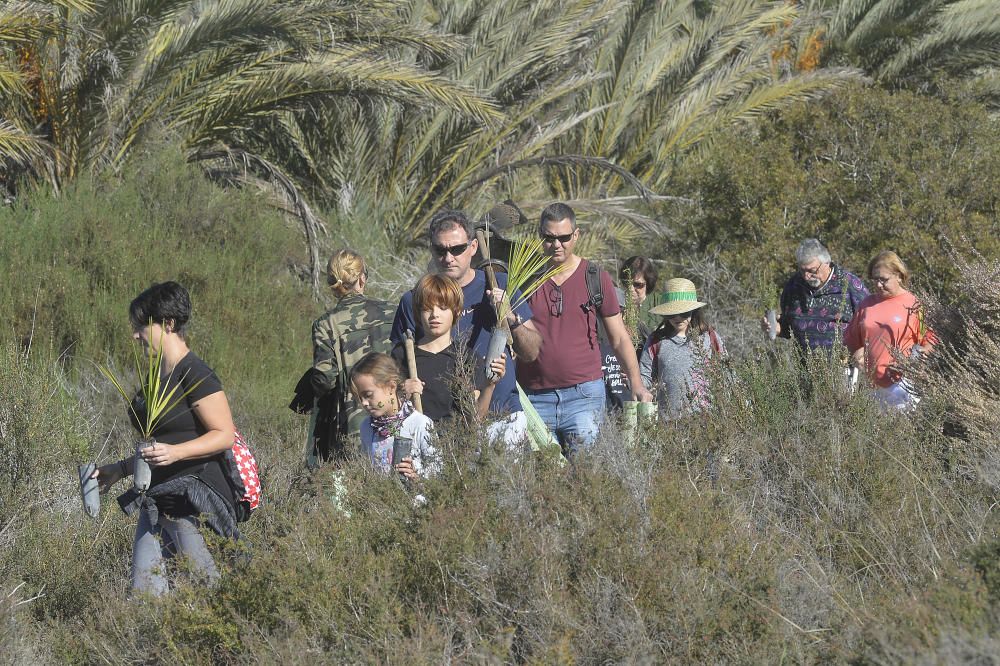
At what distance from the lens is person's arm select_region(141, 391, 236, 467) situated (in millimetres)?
4637

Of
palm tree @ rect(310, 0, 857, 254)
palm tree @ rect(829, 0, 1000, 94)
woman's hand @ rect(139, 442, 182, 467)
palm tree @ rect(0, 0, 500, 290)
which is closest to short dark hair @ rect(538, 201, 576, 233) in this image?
woman's hand @ rect(139, 442, 182, 467)

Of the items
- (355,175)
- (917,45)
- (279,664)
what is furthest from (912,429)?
(917,45)

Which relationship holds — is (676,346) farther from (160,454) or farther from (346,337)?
(160,454)

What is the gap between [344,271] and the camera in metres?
6.07

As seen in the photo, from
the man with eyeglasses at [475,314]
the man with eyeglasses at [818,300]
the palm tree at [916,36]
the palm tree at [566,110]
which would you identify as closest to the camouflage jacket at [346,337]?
the man with eyeglasses at [475,314]

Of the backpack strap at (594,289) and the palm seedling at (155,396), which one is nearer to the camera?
the palm seedling at (155,396)

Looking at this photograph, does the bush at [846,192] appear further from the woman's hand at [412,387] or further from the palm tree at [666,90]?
the woman's hand at [412,387]

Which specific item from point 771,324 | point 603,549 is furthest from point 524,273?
point 771,324

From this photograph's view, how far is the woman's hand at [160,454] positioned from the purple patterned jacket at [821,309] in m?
3.96

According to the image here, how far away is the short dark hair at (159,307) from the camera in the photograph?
189 inches

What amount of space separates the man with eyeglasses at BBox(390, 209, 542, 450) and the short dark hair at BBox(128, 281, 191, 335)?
92 centimetres

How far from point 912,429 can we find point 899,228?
532 centimetres

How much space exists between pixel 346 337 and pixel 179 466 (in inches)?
52.2

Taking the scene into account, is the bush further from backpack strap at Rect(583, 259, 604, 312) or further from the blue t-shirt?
the blue t-shirt
